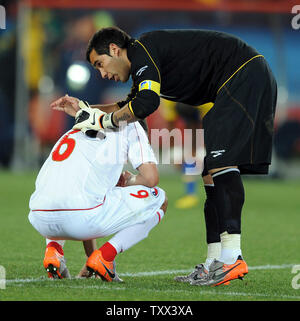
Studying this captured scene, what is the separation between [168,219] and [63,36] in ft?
30.2

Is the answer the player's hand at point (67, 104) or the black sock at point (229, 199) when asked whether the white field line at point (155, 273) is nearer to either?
the black sock at point (229, 199)

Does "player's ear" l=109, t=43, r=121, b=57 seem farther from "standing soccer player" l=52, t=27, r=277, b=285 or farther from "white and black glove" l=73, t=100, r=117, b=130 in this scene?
"white and black glove" l=73, t=100, r=117, b=130

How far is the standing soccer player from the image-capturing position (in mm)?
4684

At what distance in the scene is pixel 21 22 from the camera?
17.5 meters

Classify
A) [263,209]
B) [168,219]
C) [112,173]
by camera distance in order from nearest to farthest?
[112,173] → [168,219] → [263,209]

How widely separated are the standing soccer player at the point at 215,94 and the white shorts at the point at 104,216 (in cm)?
42

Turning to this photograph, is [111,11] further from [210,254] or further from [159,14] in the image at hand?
[210,254]

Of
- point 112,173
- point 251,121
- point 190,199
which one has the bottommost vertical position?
point 190,199

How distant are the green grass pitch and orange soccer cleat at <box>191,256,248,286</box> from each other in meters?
0.06

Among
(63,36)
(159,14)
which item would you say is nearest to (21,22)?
(63,36)

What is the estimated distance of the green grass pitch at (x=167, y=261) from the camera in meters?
4.30

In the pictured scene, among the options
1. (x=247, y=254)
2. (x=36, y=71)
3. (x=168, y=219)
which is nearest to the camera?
(x=247, y=254)

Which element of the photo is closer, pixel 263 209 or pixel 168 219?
pixel 168 219

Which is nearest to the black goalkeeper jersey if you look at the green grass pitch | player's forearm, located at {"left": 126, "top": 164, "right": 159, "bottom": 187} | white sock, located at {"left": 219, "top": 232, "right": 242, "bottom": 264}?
player's forearm, located at {"left": 126, "top": 164, "right": 159, "bottom": 187}
